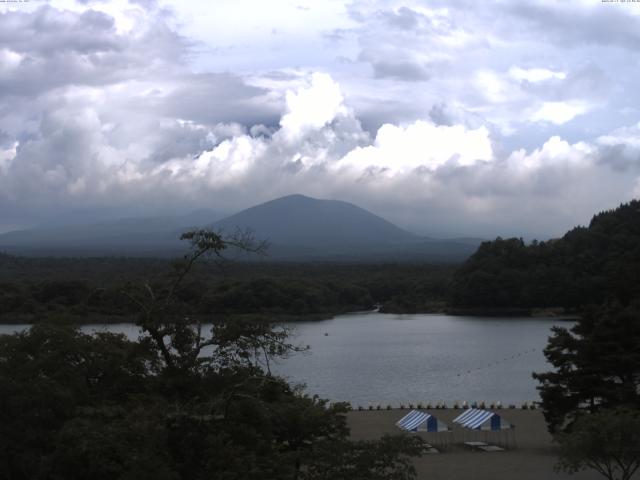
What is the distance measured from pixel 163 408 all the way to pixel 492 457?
8.76 metres

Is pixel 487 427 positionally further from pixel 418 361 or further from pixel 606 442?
pixel 418 361

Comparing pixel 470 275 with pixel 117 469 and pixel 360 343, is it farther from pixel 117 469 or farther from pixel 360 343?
pixel 117 469

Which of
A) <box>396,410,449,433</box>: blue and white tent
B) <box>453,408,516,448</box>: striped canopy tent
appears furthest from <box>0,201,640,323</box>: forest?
<box>396,410,449,433</box>: blue and white tent

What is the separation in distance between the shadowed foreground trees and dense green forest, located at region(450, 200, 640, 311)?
42.5m

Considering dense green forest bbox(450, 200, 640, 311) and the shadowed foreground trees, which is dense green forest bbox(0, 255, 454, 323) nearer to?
dense green forest bbox(450, 200, 640, 311)

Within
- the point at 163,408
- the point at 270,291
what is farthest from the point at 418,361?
the point at 163,408

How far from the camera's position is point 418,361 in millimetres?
28812

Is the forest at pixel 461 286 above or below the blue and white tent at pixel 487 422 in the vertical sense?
above

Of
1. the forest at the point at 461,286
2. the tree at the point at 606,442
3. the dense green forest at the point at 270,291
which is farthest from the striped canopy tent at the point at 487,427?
the forest at the point at 461,286

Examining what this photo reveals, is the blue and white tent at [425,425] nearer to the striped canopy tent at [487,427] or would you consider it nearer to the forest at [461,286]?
the striped canopy tent at [487,427]

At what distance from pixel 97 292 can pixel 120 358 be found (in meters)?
0.70

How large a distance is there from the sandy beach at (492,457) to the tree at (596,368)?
2.28 ft

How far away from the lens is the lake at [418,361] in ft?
73.6

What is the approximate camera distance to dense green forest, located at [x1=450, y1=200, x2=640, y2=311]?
49438mm
